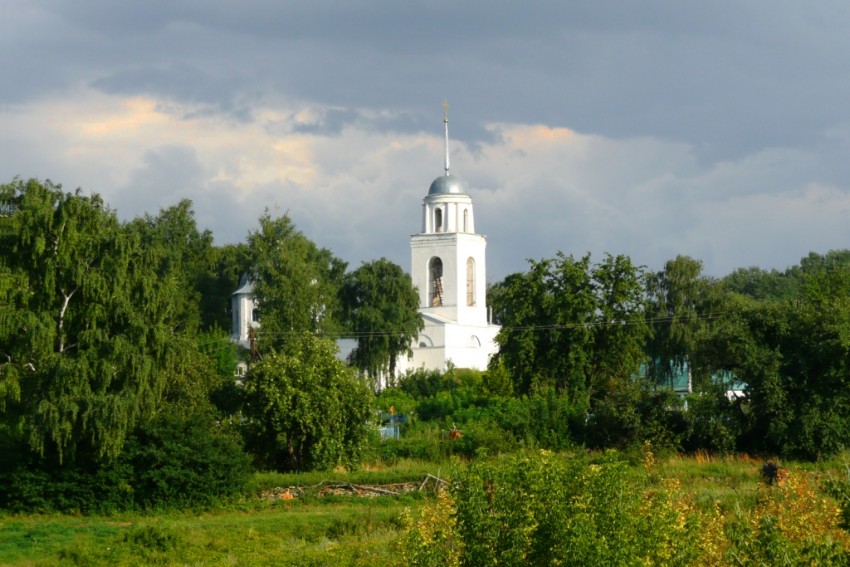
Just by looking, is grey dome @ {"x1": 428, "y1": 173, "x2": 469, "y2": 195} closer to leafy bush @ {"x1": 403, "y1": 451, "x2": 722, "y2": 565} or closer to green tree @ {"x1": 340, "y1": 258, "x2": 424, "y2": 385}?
green tree @ {"x1": 340, "y1": 258, "x2": 424, "y2": 385}

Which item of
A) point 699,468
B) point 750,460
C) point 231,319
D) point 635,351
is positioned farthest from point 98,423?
point 231,319

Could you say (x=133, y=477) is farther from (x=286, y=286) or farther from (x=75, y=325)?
(x=286, y=286)

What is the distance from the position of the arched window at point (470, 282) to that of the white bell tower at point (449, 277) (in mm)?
62

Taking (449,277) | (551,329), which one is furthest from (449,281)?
(551,329)

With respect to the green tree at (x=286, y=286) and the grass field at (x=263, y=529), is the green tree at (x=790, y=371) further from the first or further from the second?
the green tree at (x=286, y=286)

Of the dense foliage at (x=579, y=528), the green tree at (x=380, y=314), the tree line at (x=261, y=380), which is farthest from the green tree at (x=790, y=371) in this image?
the green tree at (x=380, y=314)

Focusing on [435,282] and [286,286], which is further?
[435,282]

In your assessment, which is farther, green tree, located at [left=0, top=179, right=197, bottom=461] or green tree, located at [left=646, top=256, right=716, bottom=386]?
green tree, located at [left=646, top=256, right=716, bottom=386]

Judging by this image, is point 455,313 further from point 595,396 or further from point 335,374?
point 335,374

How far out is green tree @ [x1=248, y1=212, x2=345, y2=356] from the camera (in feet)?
213

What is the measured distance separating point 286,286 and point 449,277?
20.0 meters

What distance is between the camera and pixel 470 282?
85.6m

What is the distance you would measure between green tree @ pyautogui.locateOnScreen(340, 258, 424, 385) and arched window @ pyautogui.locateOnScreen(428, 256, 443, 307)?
958cm

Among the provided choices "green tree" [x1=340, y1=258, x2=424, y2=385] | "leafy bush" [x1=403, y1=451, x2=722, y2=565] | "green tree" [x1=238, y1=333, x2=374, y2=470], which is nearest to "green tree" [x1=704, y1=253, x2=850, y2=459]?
"green tree" [x1=238, y1=333, x2=374, y2=470]
